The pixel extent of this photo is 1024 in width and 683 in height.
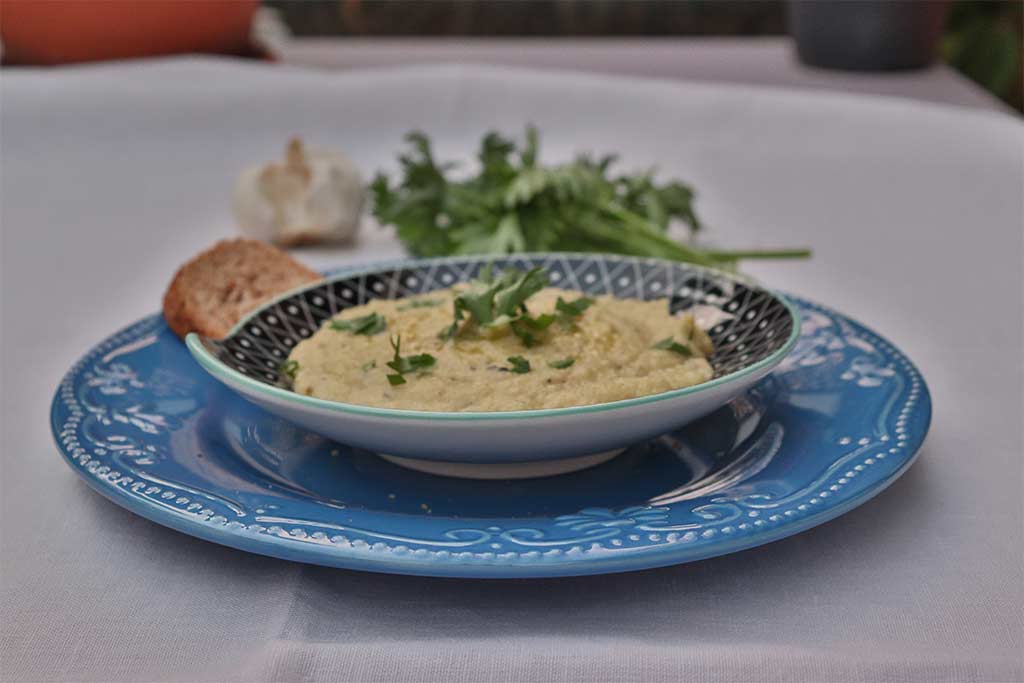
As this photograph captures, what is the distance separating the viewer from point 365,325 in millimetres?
1151

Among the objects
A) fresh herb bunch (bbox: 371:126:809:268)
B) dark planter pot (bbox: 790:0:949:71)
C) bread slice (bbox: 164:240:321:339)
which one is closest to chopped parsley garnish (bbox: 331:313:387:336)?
bread slice (bbox: 164:240:321:339)

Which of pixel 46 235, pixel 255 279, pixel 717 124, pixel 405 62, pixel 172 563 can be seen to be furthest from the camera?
pixel 405 62

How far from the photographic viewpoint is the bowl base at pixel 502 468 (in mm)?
1010

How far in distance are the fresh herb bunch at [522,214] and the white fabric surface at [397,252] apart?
164mm

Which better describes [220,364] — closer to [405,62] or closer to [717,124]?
[717,124]

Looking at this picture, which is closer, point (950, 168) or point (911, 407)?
point (911, 407)

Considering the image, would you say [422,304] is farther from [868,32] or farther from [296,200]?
[868,32]

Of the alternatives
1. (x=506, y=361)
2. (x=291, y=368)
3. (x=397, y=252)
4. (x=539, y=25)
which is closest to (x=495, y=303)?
(x=506, y=361)

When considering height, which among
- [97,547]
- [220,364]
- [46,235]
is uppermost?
[220,364]

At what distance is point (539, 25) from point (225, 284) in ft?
10.4

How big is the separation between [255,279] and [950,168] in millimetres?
1554

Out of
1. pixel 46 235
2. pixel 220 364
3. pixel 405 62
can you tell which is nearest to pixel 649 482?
pixel 220 364

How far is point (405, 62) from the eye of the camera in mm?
3414

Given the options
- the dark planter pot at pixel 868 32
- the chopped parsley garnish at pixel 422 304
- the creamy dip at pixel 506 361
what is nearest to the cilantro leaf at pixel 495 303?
the creamy dip at pixel 506 361
